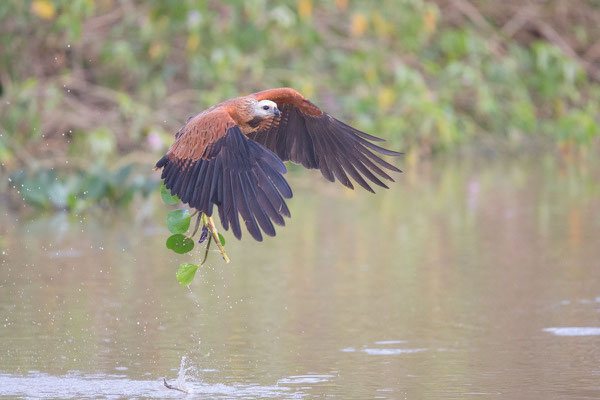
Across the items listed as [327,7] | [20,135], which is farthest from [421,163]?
[20,135]

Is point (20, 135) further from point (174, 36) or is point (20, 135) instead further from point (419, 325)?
point (419, 325)

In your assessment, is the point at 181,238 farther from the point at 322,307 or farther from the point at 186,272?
the point at 322,307

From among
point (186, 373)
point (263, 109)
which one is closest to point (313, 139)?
point (263, 109)

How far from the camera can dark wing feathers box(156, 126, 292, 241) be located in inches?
183

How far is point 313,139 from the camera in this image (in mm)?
6113

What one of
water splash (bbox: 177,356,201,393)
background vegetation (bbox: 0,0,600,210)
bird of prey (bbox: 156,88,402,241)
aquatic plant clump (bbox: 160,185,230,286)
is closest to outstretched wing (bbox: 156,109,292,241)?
bird of prey (bbox: 156,88,402,241)

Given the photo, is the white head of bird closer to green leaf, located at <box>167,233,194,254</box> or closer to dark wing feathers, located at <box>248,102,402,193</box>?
dark wing feathers, located at <box>248,102,402,193</box>

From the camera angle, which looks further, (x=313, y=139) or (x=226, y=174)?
(x=313, y=139)

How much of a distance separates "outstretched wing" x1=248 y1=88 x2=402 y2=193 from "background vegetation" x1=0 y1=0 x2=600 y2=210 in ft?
14.6

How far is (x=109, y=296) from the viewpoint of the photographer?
6.95 m

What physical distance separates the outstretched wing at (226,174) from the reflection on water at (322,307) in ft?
2.51

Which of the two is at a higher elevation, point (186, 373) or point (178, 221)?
point (178, 221)

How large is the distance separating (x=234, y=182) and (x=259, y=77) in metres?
9.20

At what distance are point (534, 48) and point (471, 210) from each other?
716 centimetres
